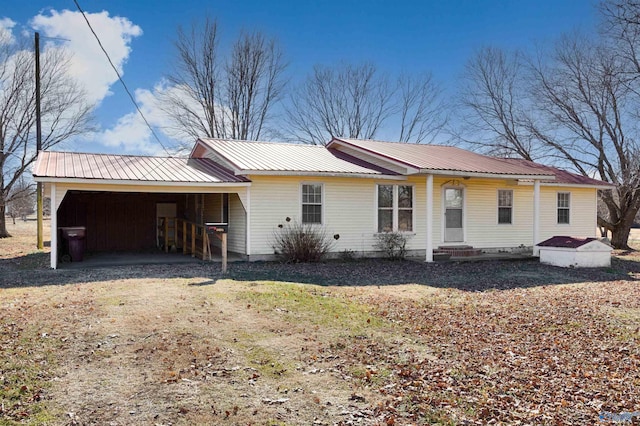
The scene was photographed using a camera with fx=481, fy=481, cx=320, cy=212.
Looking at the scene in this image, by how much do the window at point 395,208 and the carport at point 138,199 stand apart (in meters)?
4.34

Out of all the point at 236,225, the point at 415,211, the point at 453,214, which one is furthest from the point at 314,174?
the point at 453,214

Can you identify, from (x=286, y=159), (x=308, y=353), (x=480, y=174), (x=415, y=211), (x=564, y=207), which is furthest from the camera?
(x=564, y=207)

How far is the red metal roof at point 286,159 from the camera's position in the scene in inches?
543

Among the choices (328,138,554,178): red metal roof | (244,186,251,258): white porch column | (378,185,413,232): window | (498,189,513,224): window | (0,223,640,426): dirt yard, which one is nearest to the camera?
(0,223,640,426): dirt yard

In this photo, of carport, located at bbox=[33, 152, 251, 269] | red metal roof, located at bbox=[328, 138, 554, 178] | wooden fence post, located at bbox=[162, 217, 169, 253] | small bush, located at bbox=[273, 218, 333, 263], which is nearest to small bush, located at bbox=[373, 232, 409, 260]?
small bush, located at bbox=[273, 218, 333, 263]

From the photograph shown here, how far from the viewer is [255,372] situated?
5.13 meters

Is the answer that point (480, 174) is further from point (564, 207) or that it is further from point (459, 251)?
point (564, 207)

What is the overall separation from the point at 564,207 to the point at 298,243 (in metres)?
11.6

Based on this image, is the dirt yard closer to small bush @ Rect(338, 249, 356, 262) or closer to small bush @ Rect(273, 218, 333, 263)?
small bush @ Rect(273, 218, 333, 263)

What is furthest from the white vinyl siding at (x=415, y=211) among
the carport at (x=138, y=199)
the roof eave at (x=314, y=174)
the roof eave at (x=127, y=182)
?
the roof eave at (x=127, y=182)

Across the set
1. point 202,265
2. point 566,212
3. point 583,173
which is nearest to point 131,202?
point 202,265

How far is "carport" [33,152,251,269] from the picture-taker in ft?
39.2

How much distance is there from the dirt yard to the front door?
6074 mm

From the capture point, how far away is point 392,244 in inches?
591
